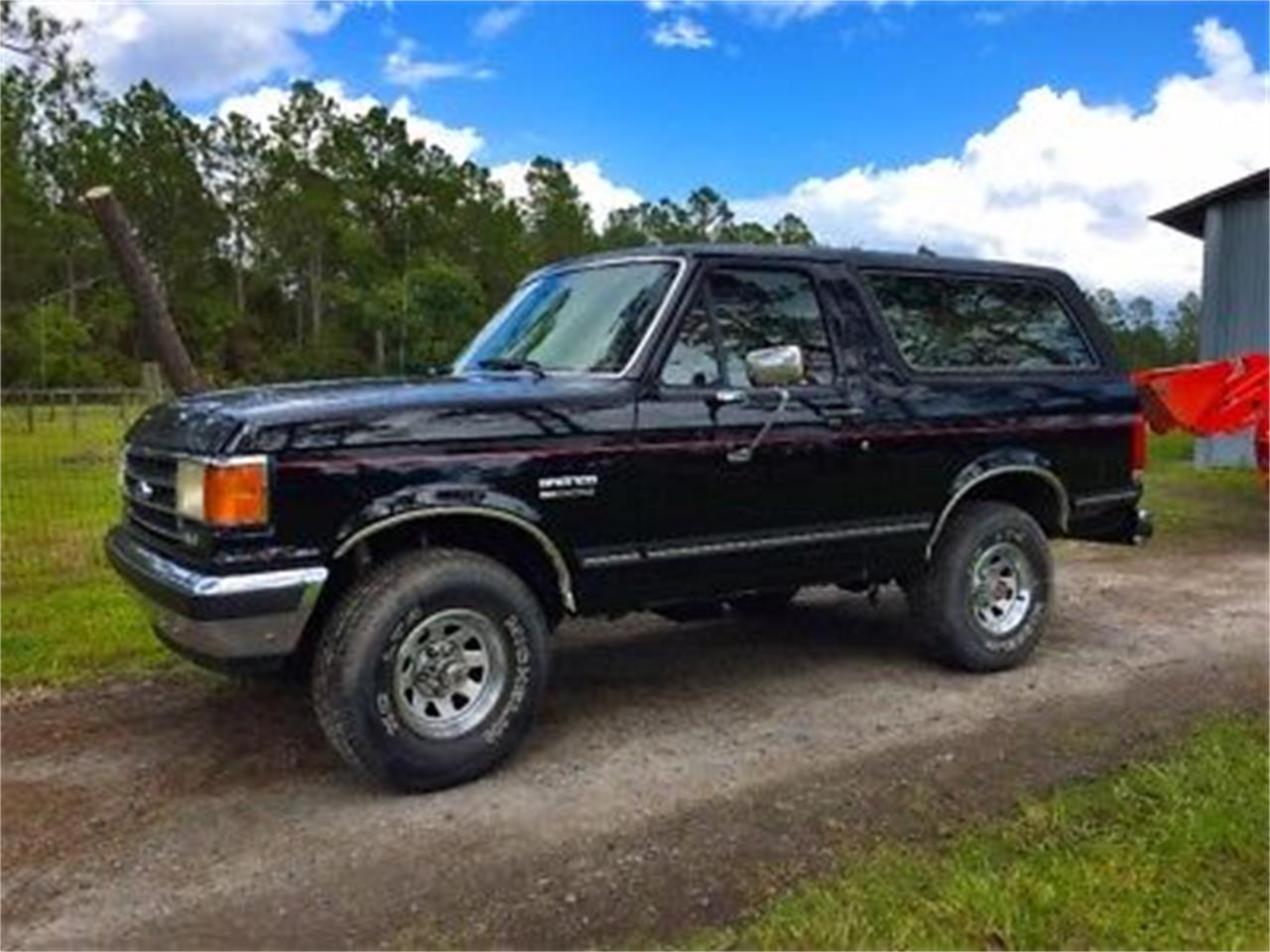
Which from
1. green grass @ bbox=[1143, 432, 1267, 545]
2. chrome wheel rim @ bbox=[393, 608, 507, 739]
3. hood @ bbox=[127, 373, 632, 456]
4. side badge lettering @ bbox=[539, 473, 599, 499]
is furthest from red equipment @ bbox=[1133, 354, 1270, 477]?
chrome wheel rim @ bbox=[393, 608, 507, 739]

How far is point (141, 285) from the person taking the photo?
8.35 m

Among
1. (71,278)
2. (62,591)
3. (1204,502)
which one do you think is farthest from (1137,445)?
(71,278)

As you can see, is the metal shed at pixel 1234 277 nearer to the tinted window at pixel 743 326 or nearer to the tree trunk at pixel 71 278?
the tinted window at pixel 743 326

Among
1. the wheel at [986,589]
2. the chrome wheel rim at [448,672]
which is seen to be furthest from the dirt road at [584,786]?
Result: the chrome wheel rim at [448,672]

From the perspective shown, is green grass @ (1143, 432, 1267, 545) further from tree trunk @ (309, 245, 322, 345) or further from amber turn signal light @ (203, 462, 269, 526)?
tree trunk @ (309, 245, 322, 345)

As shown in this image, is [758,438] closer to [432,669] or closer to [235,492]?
[432,669]

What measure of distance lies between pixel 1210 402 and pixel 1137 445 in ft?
12.1

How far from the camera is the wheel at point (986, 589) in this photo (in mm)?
6148

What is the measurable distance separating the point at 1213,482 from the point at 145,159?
61631 millimetres

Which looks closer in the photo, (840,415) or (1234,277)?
(840,415)

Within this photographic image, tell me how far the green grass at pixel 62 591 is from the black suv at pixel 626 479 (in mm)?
1528

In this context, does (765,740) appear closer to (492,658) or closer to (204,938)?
(492,658)

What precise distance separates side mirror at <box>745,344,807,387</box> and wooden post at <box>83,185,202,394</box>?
412 cm

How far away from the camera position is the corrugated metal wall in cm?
1723
